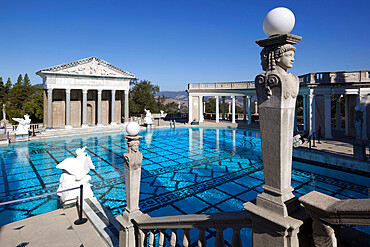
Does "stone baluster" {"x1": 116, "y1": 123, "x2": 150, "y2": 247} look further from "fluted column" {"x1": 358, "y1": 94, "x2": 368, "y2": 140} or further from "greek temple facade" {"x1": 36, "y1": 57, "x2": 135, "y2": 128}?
"greek temple facade" {"x1": 36, "y1": 57, "x2": 135, "y2": 128}

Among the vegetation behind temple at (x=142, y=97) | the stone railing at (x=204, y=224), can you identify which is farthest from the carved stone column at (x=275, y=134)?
the vegetation behind temple at (x=142, y=97)

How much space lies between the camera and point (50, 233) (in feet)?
16.7

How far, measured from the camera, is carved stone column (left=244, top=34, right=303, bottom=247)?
239 cm

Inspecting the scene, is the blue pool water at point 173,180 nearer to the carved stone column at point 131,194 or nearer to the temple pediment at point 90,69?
the carved stone column at point 131,194

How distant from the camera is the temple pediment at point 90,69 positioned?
86.4 ft

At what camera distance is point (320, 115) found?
62.7 ft

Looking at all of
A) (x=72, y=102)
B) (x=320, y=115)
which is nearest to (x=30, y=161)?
(x=72, y=102)

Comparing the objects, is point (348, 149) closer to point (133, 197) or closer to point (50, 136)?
point (133, 197)

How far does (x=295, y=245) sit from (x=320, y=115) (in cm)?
1991

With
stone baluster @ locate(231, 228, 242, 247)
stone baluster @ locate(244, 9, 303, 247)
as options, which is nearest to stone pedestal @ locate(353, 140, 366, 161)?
stone baluster @ locate(244, 9, 303, 247)

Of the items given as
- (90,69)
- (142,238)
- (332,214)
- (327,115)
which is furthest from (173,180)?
(90,69)

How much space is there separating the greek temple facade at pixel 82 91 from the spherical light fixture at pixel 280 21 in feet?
92.6

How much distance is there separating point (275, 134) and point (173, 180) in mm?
8456

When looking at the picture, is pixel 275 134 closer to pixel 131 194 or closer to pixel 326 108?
pixel 131 194
